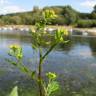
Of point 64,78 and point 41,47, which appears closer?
point 41,47

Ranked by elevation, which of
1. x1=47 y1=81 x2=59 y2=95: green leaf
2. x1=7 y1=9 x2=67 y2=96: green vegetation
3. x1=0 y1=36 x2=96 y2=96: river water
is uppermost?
x1=7 y1=9 x2=67 y2=96: green vegetation

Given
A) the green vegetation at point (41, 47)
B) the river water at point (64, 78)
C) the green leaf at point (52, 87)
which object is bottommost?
the river water at point (64, 78)

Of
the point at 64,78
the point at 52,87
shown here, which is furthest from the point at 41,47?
the point at 64,78

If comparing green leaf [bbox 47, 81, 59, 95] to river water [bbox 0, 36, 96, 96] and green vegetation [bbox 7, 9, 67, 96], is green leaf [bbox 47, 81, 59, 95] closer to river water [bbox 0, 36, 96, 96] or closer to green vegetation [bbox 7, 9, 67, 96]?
green vegetation [bbox 7, 9, 67, 96]

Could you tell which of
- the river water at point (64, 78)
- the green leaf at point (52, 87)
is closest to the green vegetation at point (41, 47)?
the green leaf at point (52, 87)

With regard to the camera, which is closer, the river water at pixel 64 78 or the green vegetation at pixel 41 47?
the green vegetation at pixel 41 47

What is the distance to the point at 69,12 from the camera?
11888 cm

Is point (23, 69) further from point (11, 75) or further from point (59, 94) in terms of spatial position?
point (11, 75)

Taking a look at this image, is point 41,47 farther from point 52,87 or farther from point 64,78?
point 64,78

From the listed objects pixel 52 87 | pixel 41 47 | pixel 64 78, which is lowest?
pixel 64 78

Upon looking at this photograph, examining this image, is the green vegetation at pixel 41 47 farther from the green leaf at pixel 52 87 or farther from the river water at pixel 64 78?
the river water at pixel 64 78

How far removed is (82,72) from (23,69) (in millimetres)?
Answer: 19526

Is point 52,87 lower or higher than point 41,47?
lower

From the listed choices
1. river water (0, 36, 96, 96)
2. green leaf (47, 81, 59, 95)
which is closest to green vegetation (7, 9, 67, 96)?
green leaf (47, 81, 59, 95)
